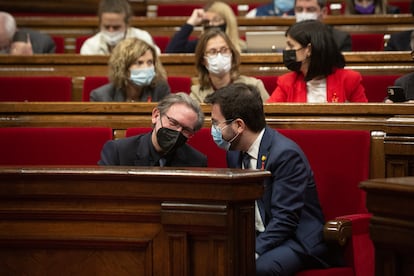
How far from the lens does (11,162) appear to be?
2.56m

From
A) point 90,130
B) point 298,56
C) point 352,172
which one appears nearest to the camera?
point 352,172

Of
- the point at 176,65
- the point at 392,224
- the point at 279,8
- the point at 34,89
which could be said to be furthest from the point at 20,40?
the point at 392,224

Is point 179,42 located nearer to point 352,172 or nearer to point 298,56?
point 298,56

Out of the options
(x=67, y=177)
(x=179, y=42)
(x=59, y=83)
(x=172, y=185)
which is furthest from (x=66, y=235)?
(x=179, y=42)

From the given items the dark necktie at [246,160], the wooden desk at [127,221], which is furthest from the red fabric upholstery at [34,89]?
the wooden desk at [127,221]

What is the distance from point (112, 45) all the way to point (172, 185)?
2.49 metres

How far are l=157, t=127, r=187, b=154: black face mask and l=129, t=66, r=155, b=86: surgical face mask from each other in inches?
32.9

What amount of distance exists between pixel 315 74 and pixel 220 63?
0.34 meters

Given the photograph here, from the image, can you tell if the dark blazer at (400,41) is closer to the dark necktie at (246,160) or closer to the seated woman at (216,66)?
the seated woman at (216,66)

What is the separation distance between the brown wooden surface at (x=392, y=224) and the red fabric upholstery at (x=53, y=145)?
1191mm

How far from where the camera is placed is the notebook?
12.0 feet

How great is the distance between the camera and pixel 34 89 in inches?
133

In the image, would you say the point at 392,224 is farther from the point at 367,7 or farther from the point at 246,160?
the point at 367,7

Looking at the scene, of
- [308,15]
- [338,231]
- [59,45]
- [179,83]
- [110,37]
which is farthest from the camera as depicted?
[59,45]
